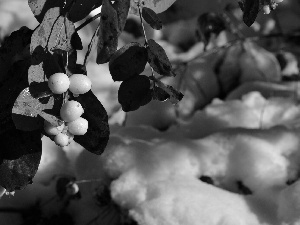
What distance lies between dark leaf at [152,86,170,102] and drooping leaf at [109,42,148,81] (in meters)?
0.05

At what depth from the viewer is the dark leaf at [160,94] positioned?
843 millimetres

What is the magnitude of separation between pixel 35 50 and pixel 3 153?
0.23m

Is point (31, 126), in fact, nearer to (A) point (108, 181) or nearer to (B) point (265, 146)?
(A) point (108, 181)

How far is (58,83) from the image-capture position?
0.74 m

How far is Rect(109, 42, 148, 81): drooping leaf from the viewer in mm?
848

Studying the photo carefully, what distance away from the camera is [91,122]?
34.0 inches

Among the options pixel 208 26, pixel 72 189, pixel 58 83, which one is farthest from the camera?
pixel 208 26

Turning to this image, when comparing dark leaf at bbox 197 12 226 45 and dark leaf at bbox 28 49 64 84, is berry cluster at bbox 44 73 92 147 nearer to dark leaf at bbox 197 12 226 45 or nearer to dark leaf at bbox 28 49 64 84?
dark leaf at bbox 28 49 64 84

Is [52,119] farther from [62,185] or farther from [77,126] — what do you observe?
[62,185]

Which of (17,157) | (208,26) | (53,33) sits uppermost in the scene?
(53,33)

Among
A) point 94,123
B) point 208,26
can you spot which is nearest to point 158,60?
point 94,123

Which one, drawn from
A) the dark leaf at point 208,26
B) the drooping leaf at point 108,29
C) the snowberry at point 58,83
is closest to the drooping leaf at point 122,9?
the drooping leaf at point 108,29

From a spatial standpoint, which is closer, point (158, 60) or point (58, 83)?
point (58, 83)

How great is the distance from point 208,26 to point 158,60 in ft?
2.63
